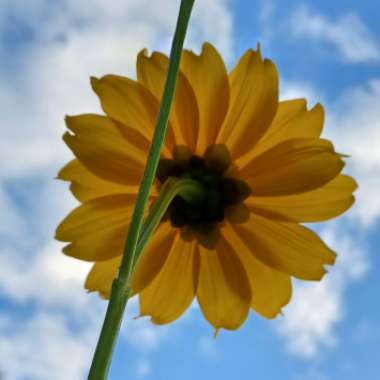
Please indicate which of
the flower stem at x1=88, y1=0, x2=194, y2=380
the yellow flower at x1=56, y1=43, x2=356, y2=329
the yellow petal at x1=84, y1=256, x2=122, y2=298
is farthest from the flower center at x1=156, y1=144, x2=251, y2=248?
the flower stem at x1=88, y1=0, x2=194, y2=380

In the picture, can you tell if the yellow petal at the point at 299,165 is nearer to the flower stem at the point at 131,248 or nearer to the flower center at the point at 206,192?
the flower center at the point at 206,192

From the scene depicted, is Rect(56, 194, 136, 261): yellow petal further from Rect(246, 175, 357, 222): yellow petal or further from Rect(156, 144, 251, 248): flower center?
Rect(246, 175, 357, 222): yellow petal

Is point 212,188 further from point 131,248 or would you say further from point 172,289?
point 131,248

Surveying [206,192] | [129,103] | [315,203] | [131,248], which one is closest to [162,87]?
[129,103]

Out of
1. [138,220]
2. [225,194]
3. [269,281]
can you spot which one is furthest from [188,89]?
[138,220]

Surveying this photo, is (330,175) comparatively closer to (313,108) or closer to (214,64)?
(313,108)

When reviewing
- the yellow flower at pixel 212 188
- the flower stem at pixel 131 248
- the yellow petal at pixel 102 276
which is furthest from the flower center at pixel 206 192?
the flower stem at pixel 131 248
